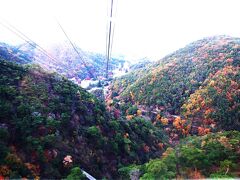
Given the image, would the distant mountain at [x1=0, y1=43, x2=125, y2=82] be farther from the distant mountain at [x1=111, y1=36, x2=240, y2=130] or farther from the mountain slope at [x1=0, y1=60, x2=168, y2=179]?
the mountain slope at [x1=0, y1=60, x2=168, y2=179]

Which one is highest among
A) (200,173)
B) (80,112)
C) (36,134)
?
(80,112)

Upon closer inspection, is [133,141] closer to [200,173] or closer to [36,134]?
[36,134]

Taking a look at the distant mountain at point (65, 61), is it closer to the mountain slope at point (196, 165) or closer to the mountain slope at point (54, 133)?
the mountain slope at point (54, 133)

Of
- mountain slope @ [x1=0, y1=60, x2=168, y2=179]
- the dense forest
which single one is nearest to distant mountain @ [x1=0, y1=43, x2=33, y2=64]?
mountain slope @ [x1=0, y1=60, x2=168, y2=179]

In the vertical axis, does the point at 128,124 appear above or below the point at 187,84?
below

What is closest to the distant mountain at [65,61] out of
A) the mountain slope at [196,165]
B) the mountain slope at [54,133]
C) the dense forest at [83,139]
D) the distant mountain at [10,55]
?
the distant mountain at [10,55]

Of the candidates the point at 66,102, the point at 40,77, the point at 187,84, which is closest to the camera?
the point at 66,102

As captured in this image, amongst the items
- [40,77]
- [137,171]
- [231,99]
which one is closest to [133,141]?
[40,77]
